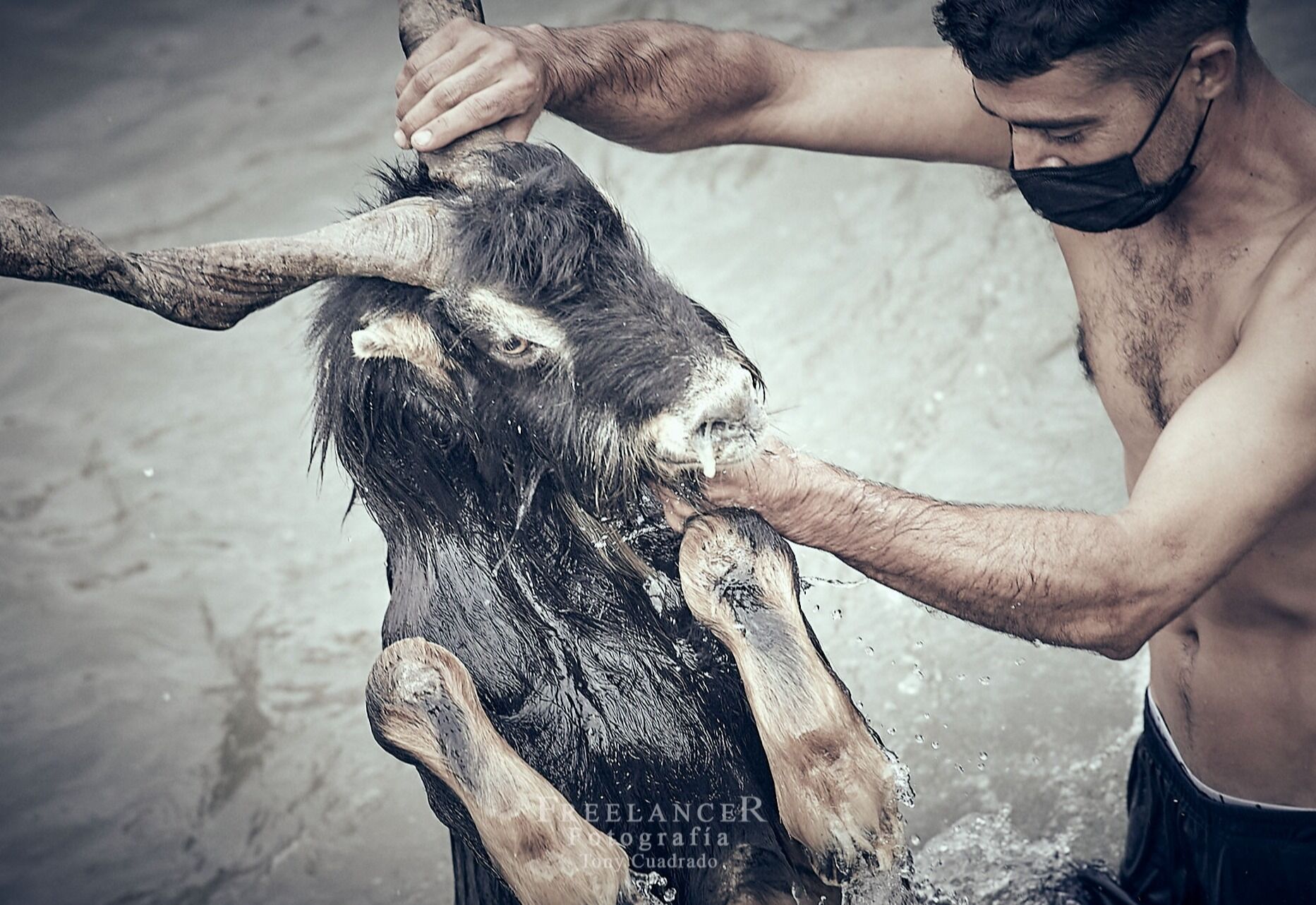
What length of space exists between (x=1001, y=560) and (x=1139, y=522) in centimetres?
25

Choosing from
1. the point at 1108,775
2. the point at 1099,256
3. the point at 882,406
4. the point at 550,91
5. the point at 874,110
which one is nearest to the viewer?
the point at 550,91

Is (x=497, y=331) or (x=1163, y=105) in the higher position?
(x=1163, y=105)

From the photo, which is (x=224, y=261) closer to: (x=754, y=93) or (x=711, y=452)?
(x=711, y=452)

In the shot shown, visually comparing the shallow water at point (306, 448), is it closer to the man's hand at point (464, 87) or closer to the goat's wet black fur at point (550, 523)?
the goat's wet black fur at point (550, 523)

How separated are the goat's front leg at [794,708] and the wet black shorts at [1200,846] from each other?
3.73ft

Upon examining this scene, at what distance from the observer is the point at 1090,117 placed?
6.90 feet

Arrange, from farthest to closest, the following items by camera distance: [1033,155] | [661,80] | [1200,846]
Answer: [661,80], [1200,846], [1033,155]

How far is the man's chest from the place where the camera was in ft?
7.30

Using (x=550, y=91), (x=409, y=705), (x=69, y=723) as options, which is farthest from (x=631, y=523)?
(x=69, y=723)

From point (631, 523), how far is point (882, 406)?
2813mm

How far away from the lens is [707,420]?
5.50 feet

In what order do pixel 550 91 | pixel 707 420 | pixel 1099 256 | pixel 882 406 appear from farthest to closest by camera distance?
pixel 882 406 → pixel 1099 256 → pixel 550 91 → pixel 707 420

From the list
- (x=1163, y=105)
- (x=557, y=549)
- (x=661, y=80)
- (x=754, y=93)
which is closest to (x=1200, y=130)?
(x=1163, y=105)

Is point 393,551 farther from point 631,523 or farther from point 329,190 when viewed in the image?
point 329,190
